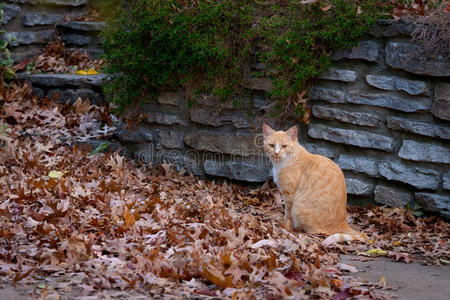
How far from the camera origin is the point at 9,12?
7.89 m

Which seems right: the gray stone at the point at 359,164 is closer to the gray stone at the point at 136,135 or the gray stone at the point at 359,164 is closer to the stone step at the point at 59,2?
the gray stone at the point at 136,135

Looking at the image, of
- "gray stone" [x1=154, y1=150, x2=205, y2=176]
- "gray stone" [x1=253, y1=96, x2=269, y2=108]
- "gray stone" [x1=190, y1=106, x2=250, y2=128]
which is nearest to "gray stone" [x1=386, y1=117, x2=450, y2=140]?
"gray stone" [x1=253, y1=96, x2=269, y2=108]

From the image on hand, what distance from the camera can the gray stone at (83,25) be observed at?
8281mm

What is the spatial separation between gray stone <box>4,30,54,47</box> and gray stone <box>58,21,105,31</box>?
27 cm

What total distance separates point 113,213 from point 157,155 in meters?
2.13

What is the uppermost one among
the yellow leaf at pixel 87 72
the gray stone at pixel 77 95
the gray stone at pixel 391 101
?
the yellow leaf at pixel 87 72

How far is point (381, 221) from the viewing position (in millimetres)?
5020

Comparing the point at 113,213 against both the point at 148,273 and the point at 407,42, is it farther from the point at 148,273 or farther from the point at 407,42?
the point at 407,42

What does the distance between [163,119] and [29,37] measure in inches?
125

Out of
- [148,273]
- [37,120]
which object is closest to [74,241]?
[148,273]

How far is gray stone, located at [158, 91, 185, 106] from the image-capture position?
621cm

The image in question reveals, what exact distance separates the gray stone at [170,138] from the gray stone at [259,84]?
108 cm

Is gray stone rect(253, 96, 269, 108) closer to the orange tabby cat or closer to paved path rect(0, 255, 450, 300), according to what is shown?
the orange tabby cat

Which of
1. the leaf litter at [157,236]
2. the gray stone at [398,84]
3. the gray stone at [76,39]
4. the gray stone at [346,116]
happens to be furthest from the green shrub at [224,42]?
the gray stone at [76,39]
